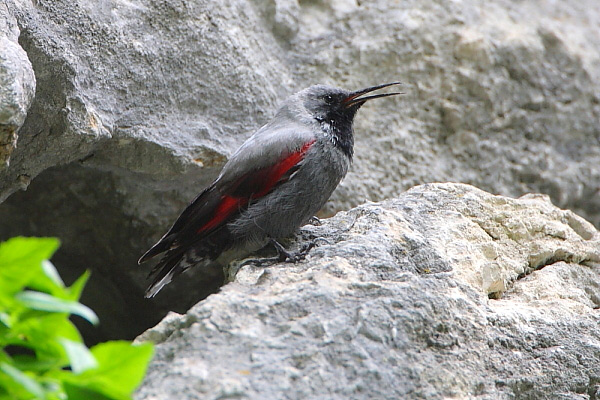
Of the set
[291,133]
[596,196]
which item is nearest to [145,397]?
[291,133]

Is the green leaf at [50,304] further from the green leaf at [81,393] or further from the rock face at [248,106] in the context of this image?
the rock face at [248,106]

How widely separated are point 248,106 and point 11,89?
5.11 ft

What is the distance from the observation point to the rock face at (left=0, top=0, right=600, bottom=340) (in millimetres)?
3146

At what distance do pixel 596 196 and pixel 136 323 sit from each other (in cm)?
→ 288

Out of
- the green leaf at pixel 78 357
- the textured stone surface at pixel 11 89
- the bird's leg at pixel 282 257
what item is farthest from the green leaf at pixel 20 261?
the bird's leg at pixel 282 257

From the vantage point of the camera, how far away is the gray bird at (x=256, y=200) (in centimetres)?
308

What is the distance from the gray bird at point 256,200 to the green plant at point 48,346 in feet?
4.35

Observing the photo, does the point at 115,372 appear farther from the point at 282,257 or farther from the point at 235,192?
the point at 235,192

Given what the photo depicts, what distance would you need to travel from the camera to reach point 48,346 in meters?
1.70

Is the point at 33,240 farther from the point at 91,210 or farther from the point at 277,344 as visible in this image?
the point at 91,210

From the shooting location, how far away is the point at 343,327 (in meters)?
2.15

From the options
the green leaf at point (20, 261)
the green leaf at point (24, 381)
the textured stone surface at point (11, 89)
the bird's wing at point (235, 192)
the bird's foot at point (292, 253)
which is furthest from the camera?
the bird's wing at point (235, 192)

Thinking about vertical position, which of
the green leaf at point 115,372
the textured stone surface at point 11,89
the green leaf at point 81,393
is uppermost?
the textured stone surface at point 11,89

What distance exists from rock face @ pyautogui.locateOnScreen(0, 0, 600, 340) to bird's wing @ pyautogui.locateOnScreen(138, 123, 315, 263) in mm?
389
